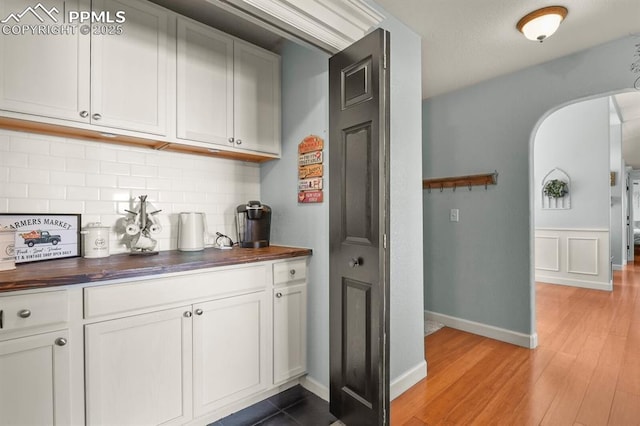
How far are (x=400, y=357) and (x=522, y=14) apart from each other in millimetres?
2409

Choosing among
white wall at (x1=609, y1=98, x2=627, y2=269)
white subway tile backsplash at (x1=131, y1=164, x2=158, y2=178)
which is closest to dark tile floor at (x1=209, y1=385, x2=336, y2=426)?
white subway tile backsplash at (x1=131, y1=164, x2=158, y2=178)

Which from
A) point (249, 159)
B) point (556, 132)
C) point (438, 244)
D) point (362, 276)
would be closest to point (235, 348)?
point (362, 276)

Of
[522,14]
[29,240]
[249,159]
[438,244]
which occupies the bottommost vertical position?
[438,244]

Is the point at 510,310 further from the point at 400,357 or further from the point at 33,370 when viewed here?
the point at 33,370

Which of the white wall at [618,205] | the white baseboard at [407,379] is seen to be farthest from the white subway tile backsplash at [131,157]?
the white wall at [618,205]

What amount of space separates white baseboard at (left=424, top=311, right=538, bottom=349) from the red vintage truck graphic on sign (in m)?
3.35

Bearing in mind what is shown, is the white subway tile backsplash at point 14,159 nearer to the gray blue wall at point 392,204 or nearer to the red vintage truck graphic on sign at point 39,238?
the red vintage truck graphic on sign at point 39,238

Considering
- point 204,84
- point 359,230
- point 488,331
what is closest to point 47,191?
point 204,84

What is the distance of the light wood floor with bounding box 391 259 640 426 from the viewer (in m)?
Result: 1.82

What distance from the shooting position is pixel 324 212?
200cm

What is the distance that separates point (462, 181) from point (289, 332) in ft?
7.60

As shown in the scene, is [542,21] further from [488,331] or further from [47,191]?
[47,191]

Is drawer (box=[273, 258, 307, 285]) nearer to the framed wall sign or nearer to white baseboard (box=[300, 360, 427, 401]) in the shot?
white baseboard (box=[300, 360, 427, 401])

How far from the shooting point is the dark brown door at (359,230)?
4.92ft
